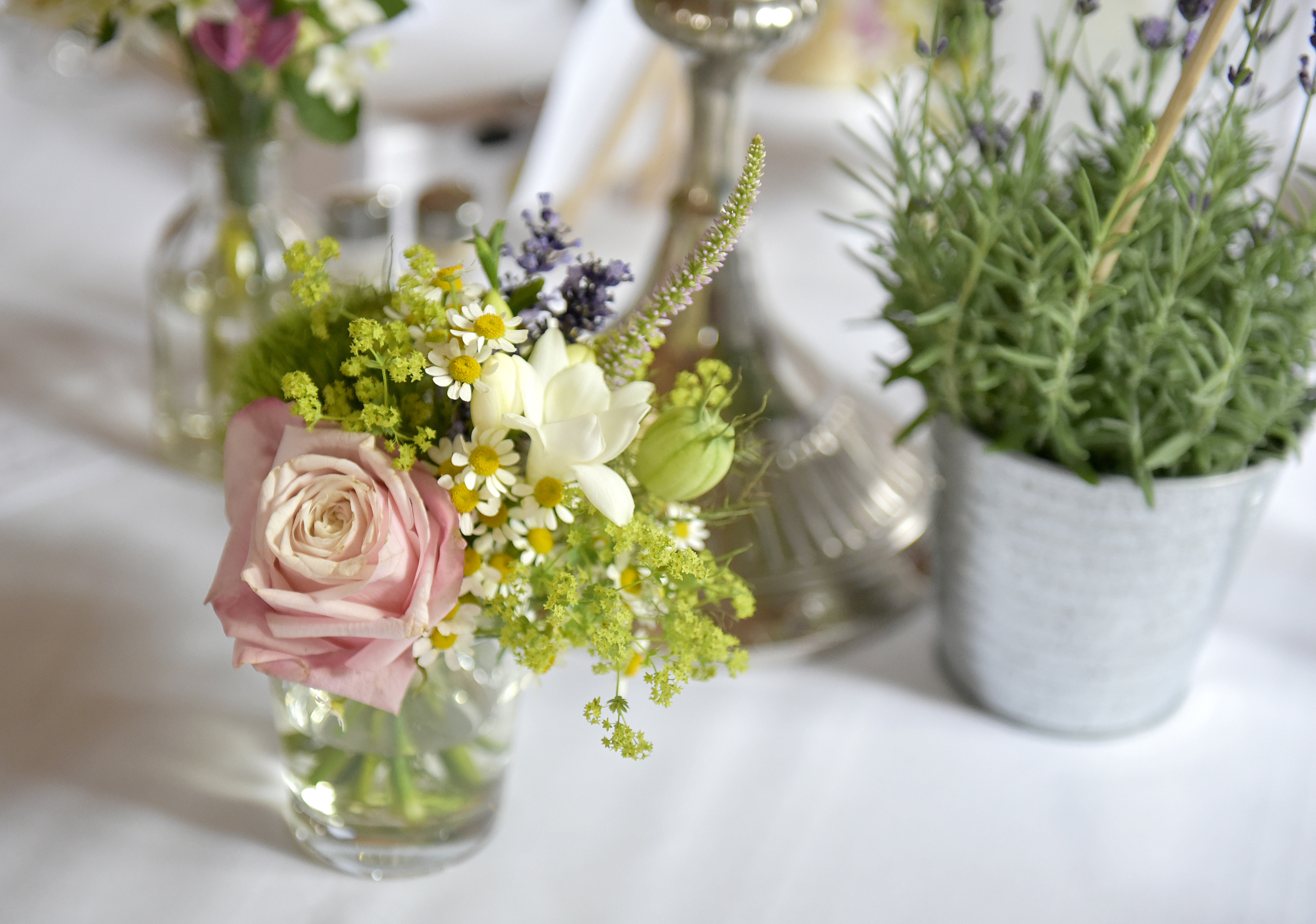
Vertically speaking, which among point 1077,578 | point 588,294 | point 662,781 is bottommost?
point 662,781

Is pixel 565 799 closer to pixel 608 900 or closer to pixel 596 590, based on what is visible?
pixel 608 900

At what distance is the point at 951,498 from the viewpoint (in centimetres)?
53

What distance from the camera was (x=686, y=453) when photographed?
1.20 feet

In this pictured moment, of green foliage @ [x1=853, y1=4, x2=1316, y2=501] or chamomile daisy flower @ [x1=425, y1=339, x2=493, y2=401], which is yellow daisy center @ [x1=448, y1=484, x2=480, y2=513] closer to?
chamomile daisy flower @ [x1=425, y1=339, x2=493, y2=401]

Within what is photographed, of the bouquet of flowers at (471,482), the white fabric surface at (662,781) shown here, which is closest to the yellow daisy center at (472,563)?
the bouquet of flowers at (471,482)

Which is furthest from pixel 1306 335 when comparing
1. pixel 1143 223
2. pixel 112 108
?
pixel 112 108

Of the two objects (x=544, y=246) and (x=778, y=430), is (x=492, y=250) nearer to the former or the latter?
(x=544, y=246)

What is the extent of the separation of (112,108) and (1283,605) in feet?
3.13

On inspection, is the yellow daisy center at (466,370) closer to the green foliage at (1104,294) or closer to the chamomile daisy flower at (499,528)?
the chamomile daisy flower at (499,528)

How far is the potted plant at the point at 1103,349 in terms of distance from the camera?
17.4 inches

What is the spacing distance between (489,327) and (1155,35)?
0.28 metres

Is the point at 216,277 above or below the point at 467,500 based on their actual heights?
below

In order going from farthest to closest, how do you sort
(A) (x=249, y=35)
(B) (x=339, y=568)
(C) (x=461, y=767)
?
(A) (x=249, y=35)
(C) (x=461, y=767)
(B) (x=339, y=568)

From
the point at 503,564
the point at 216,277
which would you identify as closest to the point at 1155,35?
the point at 503,564
